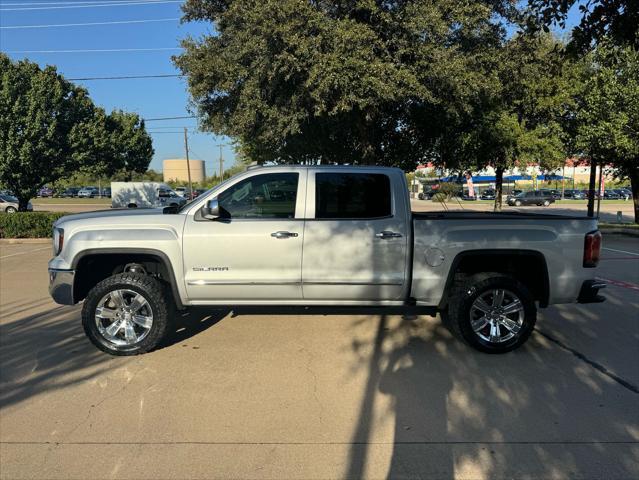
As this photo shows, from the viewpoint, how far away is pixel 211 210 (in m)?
4.81

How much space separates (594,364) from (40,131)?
1824cm

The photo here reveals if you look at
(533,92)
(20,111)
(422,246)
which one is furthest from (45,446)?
(533,92)

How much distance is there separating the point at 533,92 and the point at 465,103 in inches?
365

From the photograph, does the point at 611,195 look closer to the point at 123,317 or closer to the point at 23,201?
the point at 23,201

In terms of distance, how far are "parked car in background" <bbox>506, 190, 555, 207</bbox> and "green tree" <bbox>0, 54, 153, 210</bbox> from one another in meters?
42.0

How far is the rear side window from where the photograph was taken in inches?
200

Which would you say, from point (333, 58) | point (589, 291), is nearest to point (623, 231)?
point (333, 58)

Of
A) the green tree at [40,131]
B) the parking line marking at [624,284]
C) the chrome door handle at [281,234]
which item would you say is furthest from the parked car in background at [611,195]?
the chrome door handle at [281,234]

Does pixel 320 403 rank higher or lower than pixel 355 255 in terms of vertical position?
lower

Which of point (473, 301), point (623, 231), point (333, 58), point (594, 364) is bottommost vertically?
point (623, 231)

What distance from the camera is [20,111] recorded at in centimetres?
1692

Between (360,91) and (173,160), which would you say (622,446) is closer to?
(360,91)

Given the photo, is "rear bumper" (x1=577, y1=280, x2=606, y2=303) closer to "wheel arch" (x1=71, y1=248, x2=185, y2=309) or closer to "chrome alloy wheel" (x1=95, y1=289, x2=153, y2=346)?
"wheel arch" (x1=71, y1=248, x2=185, y2=309)

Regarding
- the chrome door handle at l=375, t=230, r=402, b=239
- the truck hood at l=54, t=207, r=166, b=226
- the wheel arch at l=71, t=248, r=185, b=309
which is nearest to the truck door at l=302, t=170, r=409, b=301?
the chrome door handle at l=375, t=230, r=402, b=239
